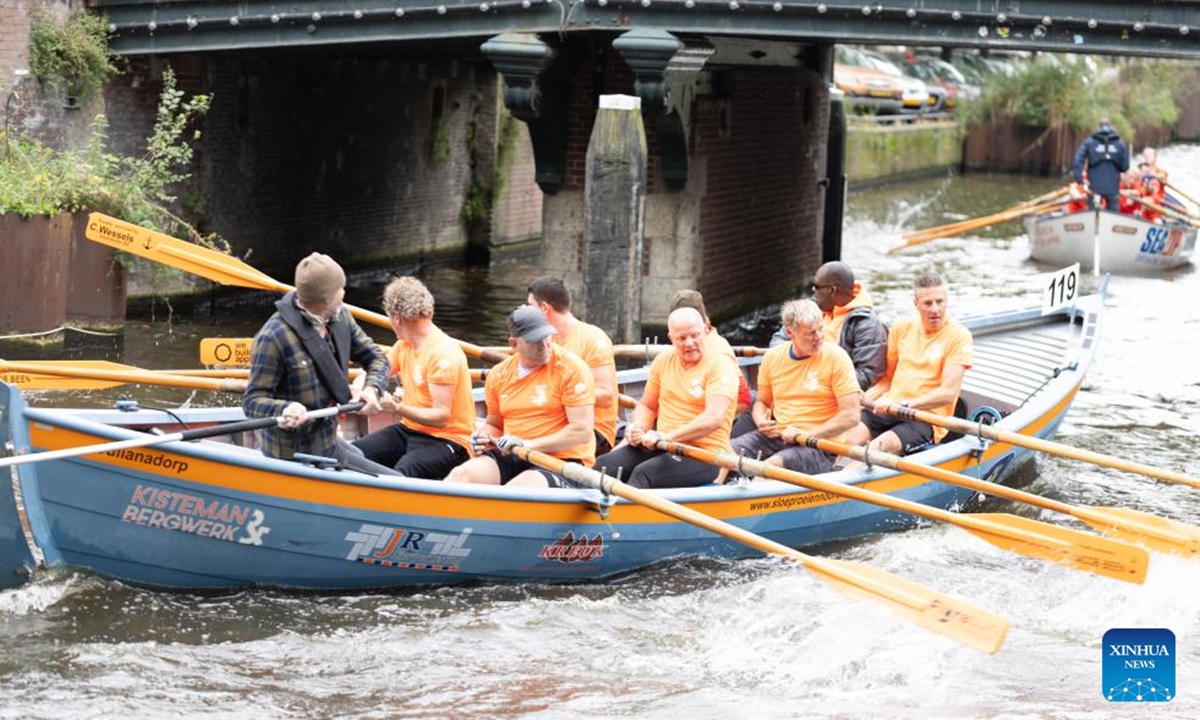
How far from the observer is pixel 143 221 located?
16.0 m

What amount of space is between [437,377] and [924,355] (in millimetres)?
3549

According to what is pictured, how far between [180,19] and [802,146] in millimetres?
7648

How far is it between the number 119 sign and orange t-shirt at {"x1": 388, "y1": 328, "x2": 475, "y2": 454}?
627 cm

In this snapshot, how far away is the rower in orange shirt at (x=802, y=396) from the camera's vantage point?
35.2 feet

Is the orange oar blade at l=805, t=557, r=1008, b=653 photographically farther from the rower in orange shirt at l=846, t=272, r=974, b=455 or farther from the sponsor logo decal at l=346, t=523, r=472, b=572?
the rower in orange shirt at l=846, t=272, r=974, b=455

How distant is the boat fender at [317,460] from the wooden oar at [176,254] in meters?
3.41

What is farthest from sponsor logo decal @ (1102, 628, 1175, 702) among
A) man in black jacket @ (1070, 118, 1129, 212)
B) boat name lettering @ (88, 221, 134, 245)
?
man in black jacket @ (1070, 118, 1129, 212)

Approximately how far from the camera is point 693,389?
10367 mm

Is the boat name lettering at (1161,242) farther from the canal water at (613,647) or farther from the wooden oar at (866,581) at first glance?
the wooden oar at (866,581)

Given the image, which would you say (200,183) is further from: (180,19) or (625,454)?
(625,454)

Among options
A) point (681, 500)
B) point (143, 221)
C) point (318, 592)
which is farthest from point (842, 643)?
point (143, 221)

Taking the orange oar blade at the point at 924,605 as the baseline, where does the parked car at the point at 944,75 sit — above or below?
above

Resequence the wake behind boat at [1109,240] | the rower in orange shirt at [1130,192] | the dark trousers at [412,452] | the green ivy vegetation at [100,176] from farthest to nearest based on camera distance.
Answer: the rower in orange shirt at [1130,192], the wake behind boat at [1109,240], the green ivy vegetation at [100,176], the dark trousers at [412,452]

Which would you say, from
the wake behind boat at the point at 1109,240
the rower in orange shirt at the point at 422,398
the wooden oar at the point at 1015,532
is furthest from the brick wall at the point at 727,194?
the wooden oar at the point at 1015,532
